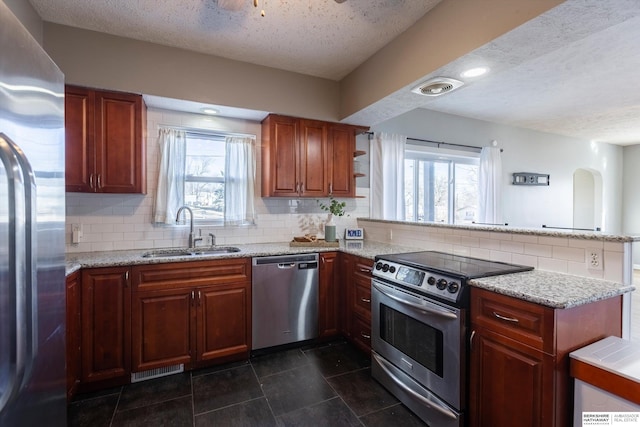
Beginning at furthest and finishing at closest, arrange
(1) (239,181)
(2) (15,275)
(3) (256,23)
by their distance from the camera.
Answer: (1) (239,181) → (3) (256,23) → (2) (15,275)

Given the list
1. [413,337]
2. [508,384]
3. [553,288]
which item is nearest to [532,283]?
[553,288]

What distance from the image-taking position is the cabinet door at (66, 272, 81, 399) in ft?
6.17

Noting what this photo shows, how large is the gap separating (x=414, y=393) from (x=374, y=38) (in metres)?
2.66

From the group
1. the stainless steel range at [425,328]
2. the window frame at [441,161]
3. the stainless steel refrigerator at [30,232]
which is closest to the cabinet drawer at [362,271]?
the stainless steel range at [425,328]

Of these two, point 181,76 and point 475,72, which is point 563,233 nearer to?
point 475,72

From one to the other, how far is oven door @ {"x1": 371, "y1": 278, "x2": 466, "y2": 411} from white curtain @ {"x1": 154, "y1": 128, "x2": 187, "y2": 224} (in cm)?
201

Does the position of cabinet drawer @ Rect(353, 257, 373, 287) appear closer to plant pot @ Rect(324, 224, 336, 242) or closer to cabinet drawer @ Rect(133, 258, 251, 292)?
plant pot @ Rect(324, 224, 336, 242)

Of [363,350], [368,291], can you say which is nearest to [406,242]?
[368,291]

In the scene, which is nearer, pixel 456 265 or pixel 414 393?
pixel 414 393

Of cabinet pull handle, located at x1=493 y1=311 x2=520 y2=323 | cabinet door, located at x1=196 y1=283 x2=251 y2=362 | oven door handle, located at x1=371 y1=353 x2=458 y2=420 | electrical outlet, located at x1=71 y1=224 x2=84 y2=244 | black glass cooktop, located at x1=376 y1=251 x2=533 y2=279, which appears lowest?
oven door handle, located at x1=371 y1=353 x2=458 y2=420

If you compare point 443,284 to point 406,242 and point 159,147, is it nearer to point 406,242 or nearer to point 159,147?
point 406,242

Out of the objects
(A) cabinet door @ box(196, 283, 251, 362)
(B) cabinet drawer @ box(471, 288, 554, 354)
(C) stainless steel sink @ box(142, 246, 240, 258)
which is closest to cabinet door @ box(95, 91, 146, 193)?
(C) stainless steel sink @ box(142, 246, 240, 258)

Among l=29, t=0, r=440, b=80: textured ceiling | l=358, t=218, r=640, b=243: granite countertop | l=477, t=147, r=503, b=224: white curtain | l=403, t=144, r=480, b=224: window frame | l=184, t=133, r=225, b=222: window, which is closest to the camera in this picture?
l=358, t=218, r=640, b=243: granite countertop

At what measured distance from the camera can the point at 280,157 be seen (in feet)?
10.0
